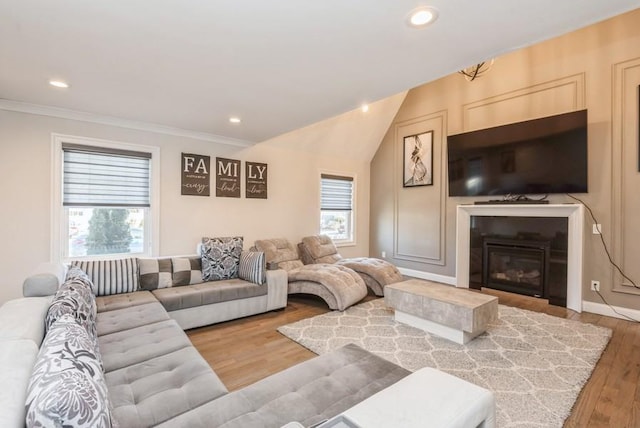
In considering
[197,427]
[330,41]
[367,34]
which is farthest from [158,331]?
[367,34]

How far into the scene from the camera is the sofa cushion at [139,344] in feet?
5.72

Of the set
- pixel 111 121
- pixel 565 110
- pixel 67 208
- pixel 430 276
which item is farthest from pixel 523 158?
pixel 67 208

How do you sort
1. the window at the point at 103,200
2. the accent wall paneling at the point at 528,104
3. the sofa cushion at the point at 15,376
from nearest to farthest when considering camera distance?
the sofa cushion at the point at 15,376 < the window at the point at 103,200 < the accent wall paneling at the point at 528,104

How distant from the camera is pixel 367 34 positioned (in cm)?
183

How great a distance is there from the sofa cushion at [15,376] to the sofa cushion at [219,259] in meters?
2.40

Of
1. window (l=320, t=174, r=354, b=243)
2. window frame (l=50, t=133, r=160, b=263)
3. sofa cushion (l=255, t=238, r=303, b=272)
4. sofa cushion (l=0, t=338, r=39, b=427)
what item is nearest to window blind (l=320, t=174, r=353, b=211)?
window (l=320, t=174, r=354, b=243)

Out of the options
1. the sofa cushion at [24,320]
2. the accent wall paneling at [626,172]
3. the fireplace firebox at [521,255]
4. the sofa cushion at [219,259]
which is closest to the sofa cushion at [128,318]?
the sofa cushion at [24,320]

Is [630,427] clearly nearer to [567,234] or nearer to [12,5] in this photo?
[567,234]

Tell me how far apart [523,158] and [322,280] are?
3.35 m

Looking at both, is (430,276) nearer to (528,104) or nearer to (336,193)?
(336,193)

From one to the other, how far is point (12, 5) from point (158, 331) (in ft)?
6.94

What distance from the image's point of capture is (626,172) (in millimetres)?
3514

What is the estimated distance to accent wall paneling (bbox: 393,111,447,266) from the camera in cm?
526

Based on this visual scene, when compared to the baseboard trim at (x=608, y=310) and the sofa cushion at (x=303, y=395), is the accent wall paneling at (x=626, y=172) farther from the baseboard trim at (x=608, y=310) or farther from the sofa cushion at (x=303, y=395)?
the sofa cushion at (x=303, y=395)
